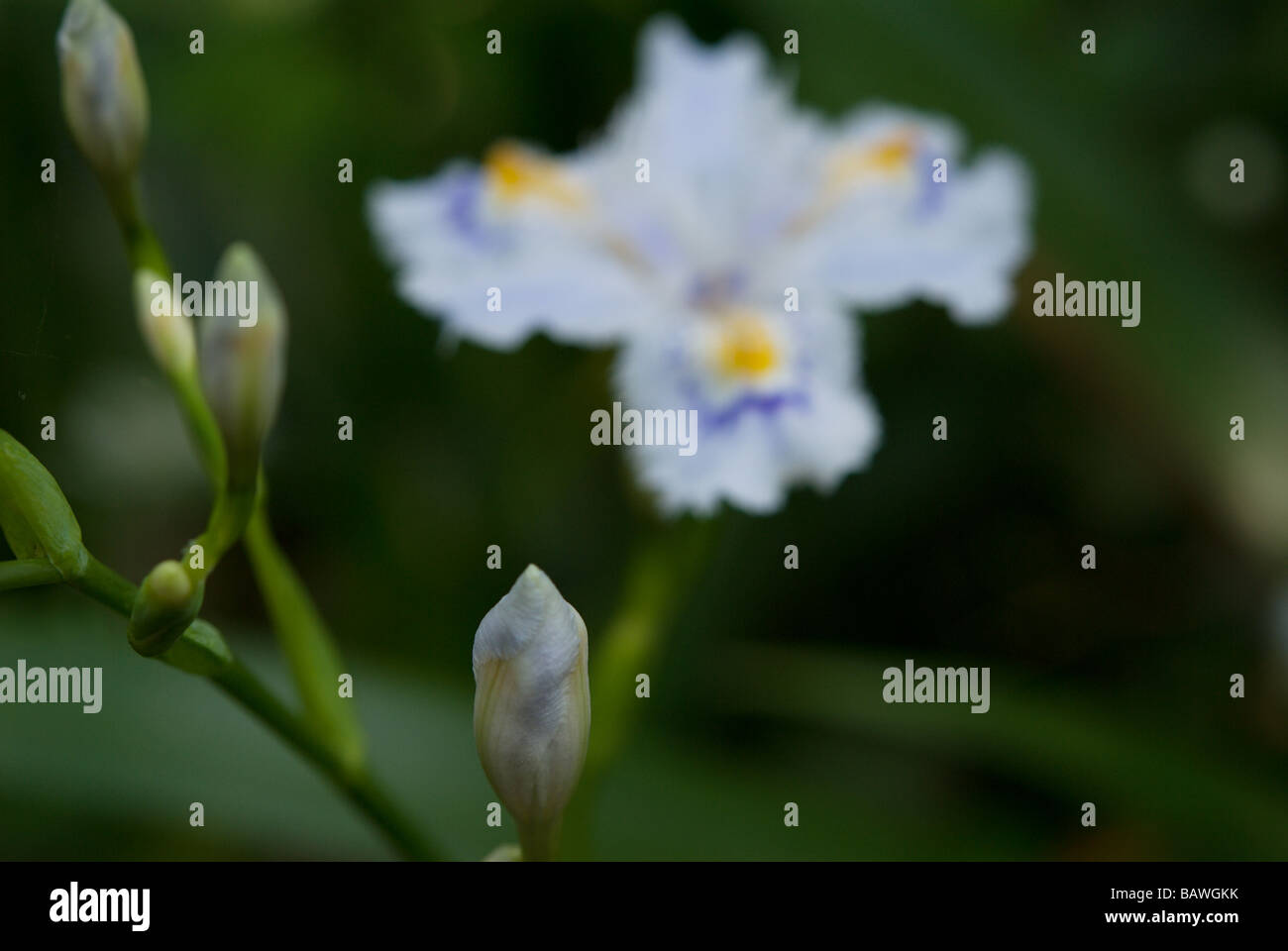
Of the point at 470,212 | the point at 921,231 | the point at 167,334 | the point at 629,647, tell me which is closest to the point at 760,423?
the point at 629,647

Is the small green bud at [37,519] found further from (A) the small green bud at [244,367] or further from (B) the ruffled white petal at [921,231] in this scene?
(B) the ruffled white petal at [921,231]

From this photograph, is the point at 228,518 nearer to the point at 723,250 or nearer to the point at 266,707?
the point at 266,707

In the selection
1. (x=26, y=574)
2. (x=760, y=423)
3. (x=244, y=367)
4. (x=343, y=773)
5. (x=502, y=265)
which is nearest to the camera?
(x=26, y=574)

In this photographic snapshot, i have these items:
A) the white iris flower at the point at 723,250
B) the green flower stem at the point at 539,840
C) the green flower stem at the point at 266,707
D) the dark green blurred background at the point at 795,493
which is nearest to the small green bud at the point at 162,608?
the green flower stem at the point at 266,707
